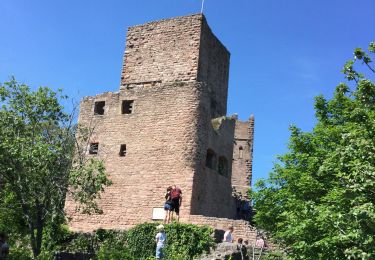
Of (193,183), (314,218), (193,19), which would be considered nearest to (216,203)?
(193,183)

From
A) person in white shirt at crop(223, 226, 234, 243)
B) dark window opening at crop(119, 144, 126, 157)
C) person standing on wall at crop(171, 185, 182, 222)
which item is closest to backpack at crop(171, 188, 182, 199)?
person standing on wall at crop(171, 185, 182, 222)

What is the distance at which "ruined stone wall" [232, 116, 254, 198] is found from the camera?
27.0m

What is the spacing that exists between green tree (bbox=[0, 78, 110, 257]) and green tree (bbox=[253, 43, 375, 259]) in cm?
543

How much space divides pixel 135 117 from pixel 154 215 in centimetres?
398

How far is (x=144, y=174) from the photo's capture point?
18219 mm

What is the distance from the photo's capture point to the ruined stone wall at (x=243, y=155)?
1065 inches

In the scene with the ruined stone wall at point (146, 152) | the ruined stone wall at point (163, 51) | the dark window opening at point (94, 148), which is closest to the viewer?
the ruined stone wall at point (146, 152)

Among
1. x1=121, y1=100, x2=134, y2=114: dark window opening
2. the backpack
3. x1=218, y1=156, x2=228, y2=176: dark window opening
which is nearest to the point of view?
the backpack

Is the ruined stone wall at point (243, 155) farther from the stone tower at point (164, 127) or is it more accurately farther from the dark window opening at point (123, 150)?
the dark window opening at point (123, 150)

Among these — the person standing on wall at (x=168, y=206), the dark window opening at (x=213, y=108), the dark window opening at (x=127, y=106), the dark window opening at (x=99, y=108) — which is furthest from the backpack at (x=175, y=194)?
→ the dark window opening at (x=99, y=108)

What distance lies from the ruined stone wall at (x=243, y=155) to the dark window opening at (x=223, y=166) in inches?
259

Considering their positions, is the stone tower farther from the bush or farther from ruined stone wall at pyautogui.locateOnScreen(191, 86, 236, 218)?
the bush

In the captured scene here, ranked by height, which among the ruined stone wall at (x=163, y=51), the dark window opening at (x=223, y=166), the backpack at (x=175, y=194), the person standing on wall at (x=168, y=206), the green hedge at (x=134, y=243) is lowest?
the green hedge at (x=134, y=243)

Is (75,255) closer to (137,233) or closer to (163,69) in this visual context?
(137,233)
